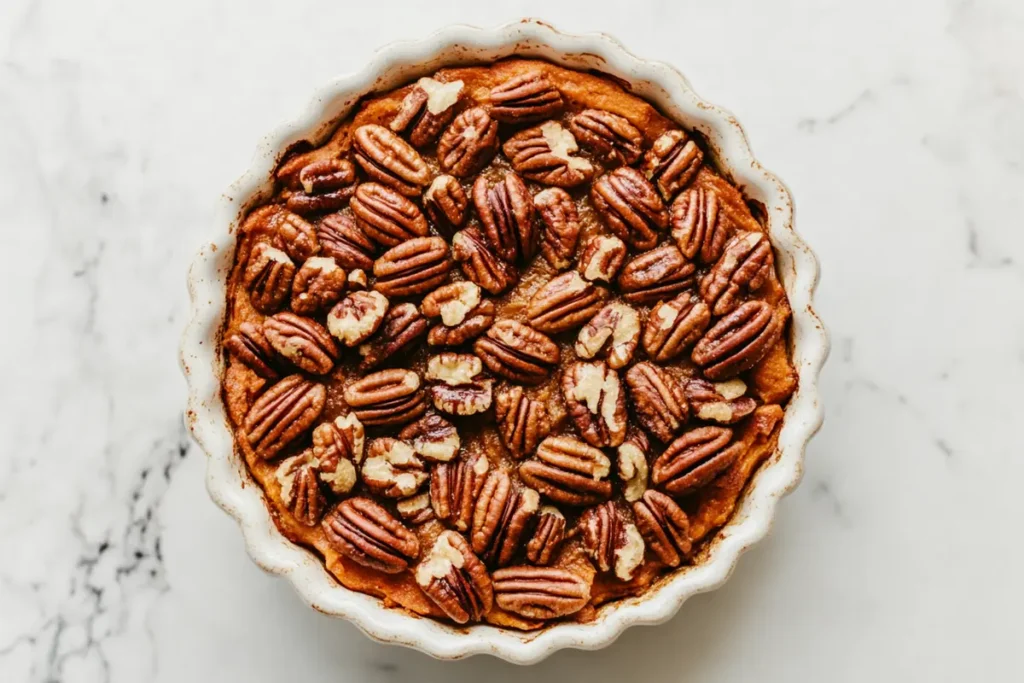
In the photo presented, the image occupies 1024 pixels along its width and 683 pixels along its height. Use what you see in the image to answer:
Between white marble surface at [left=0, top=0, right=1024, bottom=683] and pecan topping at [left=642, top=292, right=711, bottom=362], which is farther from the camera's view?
white marble surface at [left=0, top=0, right=1024, bottom=683]

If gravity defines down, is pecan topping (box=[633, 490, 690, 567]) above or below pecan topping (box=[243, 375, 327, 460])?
below

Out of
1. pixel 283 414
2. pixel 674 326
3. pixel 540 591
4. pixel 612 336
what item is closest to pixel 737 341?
pixel 674 326

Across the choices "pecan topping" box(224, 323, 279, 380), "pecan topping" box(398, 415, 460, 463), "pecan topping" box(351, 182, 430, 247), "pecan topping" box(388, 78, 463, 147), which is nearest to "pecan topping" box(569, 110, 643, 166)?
"pecan topping" box(388, 78, 463, 147)

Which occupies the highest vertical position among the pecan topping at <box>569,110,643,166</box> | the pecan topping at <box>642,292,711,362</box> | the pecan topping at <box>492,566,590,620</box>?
the pecan topping at <box>569,110,643,166</box>

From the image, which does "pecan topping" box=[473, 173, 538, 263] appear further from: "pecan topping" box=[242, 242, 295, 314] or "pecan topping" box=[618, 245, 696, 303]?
"pecan topping" box=[242, 242, 295, 314]

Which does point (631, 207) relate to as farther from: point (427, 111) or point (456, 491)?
point (456, 491)

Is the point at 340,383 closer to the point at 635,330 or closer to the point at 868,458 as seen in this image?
the point at 635,330

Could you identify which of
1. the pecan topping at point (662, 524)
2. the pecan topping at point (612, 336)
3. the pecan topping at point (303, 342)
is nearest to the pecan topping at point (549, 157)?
the pecan topping at point (612, 336)
